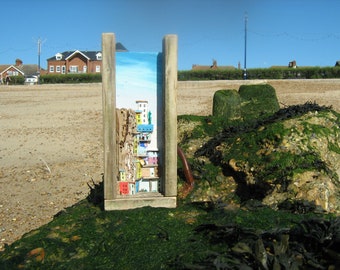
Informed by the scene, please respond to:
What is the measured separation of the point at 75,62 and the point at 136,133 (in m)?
78.1

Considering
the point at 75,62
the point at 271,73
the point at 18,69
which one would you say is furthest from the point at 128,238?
the point at 18,69

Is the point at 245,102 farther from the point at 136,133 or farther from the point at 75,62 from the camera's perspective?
the point at 75,62

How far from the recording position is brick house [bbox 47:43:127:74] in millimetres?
77500

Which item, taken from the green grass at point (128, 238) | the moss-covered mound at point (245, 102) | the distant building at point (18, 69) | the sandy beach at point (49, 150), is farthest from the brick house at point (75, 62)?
the green grass at point (128, 238)

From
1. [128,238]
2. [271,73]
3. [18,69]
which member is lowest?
[128,238]

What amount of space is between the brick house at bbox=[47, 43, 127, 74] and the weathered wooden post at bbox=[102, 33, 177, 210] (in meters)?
74.3

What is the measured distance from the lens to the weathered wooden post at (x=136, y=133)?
3.83m

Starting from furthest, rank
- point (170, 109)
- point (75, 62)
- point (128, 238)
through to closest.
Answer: point (75, 62), point (170, 109), point (128, 238)

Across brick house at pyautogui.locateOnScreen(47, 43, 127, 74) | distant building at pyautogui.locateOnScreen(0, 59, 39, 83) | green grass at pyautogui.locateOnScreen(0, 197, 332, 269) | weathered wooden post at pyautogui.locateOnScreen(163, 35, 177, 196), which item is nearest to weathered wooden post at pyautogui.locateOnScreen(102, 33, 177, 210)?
weathered wooden post at pyautogui.locateOnScreen(163, 35, 177, 196)

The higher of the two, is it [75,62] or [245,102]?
[75,62]

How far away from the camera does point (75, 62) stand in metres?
79.3

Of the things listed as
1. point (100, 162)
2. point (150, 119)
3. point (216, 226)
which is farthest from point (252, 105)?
point (216, 226)

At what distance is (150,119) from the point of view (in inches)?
162

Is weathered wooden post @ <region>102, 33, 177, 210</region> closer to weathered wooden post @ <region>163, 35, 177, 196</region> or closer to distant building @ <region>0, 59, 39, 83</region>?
weathered wooden post @ <region>163, 35, 177, 196</region>
